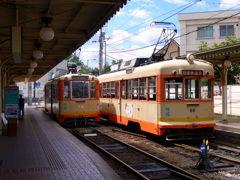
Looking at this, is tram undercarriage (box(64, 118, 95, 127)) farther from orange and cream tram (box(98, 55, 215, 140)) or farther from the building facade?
the building facade

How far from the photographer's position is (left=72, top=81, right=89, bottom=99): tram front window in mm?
16359

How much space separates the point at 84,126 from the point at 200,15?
84.1ft

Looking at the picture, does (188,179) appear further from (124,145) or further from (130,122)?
(130,122)

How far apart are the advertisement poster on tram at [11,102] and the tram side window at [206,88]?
8.65 m

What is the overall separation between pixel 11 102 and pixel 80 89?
3.65 m

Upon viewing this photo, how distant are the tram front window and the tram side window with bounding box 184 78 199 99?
279 inches

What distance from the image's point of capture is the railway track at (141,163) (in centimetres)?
718

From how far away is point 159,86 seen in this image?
35.2 feet

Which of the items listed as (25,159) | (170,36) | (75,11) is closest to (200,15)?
(170,36)

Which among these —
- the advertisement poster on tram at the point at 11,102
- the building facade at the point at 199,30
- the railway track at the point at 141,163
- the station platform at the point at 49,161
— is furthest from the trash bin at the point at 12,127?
the building facade at the point at 199,30

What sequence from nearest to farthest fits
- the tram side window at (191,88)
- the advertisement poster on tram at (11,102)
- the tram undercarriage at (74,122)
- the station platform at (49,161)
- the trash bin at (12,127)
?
1. the station platform at (49,161)
2. the tram side window at (191,88)
3. the trash bin at (12,127)
4. the advertisement poster on tram at (11,102)
5. the tram undercarriage at (74,122)

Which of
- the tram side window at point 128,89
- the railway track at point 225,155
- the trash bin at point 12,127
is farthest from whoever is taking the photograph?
the tram side window at point 128,89

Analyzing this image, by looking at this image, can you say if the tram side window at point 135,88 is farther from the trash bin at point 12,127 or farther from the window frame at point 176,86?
the trash bin at point 12,127

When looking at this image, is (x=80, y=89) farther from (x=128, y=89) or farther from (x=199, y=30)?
(x=199, y=30)
